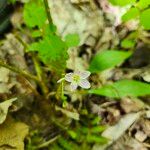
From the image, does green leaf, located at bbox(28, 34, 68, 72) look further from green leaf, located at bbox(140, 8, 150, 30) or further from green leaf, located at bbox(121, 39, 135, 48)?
green leaf, located at bbox(121, 39, 135, 48)

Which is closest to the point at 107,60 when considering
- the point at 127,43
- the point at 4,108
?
the point at 127,43

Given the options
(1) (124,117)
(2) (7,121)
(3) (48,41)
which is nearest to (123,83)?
(1) (124,117)

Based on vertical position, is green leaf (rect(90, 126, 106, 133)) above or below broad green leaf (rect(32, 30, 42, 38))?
below

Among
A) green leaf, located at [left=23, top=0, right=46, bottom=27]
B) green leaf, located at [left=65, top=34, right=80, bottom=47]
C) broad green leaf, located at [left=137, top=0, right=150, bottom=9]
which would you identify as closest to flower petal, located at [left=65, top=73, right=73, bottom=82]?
green leaf, located at [left=65, top=34, right=80, bottom=47]

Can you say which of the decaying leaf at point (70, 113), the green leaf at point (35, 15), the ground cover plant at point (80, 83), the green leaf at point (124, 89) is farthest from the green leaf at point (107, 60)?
the green leaf at point (35, 15)

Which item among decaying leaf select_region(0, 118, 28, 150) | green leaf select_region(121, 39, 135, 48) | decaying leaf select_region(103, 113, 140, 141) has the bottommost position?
decaying leaf select_region(103, 113, 140, 141)

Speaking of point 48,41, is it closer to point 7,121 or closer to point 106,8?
point 7,121
